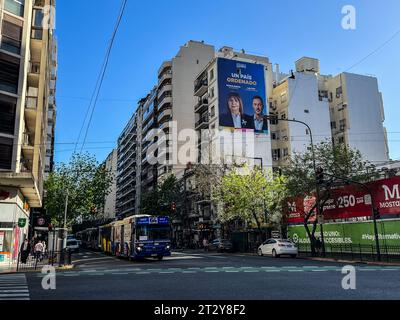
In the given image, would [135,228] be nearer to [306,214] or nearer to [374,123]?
[306,214]

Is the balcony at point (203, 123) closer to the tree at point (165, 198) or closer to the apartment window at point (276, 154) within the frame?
the tree at point (165, 198)

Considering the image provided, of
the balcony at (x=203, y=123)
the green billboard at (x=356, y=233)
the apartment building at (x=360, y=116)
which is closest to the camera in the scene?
the green billboard at (x=356, y=233)

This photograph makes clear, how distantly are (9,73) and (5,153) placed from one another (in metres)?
5.51

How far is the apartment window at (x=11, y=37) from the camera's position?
2823 cm

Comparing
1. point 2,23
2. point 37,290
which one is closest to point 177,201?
point 2,23

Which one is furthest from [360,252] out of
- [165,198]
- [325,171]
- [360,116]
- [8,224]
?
[360,116]

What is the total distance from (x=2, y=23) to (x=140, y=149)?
84.4 metres

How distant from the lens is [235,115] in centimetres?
6706

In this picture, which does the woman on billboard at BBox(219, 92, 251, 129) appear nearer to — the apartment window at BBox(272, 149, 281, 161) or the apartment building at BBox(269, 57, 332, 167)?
the apartment building at BBox(269, 57, 332, 167)

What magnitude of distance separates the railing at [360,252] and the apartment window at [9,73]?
25.8 metres

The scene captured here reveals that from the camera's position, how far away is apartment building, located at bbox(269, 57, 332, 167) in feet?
226

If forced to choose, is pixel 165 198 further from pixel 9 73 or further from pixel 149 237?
pixel 9 73

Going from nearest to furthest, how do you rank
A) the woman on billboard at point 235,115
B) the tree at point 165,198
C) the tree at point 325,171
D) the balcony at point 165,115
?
the tree at point 325,171
the woman on billboard at point 235,115
the tree at point 165,198
the balcony at point 165,115

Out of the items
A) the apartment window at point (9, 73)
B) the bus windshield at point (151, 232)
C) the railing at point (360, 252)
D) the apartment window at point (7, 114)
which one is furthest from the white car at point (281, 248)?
the apartment window at point (9, 73)
